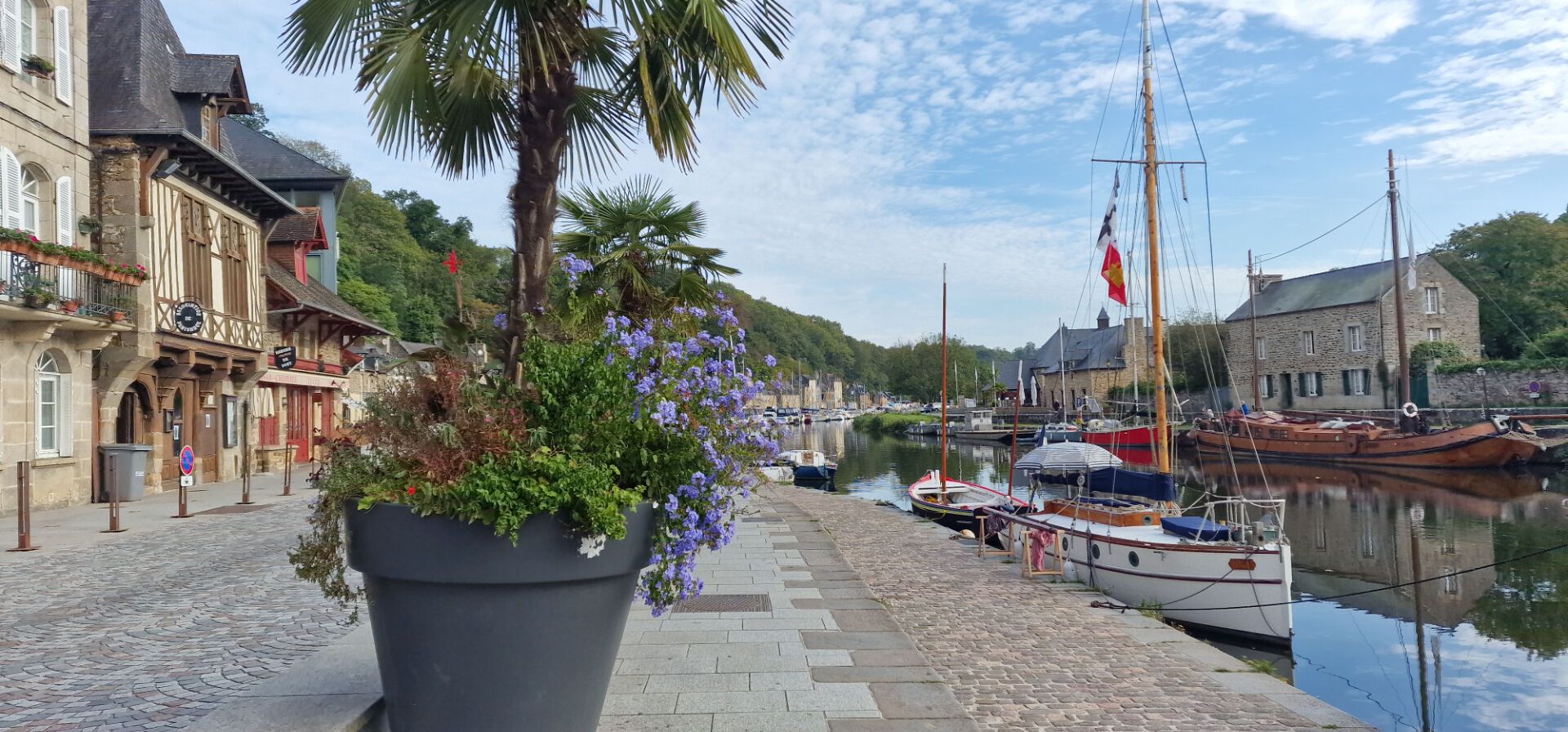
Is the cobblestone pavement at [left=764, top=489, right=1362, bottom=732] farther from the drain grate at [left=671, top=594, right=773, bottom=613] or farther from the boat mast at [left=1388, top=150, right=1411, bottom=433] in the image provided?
the boat mast at [left=1388, top=150, right=1411, bottom=433]

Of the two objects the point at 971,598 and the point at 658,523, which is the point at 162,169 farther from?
the point at 658,523

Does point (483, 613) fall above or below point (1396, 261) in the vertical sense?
below

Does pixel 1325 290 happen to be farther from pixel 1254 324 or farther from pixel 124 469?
pixel 124 469

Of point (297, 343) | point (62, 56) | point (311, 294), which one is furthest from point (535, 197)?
point (297, 343)

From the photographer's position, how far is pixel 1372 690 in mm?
10836

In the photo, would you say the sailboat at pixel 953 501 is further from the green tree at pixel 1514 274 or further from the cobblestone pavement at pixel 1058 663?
the green tree at pixel 1514 274

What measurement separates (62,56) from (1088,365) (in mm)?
73080

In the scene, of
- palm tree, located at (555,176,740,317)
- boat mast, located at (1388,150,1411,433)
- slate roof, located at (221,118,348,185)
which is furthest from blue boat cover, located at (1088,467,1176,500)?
boat mast, located at (1388,150,1411,433)

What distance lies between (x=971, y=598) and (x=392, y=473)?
Answer: 9.19 m

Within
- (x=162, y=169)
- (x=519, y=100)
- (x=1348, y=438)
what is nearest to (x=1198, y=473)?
(x=1348, y=438)

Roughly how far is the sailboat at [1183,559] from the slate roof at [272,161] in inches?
928

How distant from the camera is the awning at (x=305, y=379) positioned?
25.2 metres

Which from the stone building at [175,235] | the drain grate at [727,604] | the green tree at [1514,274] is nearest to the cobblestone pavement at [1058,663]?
the drain grate at [727,604]

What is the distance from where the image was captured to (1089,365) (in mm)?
77875
